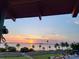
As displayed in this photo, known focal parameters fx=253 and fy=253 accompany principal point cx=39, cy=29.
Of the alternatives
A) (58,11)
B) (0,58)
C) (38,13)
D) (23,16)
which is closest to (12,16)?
(23,16)

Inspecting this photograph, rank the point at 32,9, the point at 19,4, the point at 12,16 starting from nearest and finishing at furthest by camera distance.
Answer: the point at 19,4
the point at 32,9
the point at 12,16

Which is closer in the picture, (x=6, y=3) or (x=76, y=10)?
(x=6, y=3)

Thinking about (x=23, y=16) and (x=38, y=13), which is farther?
(x=23, y=16)

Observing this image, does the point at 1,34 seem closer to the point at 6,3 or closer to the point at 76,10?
the point at 6,3

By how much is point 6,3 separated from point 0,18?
7.8 inches

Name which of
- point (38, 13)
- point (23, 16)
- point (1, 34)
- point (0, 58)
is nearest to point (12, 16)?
point (23, 16)

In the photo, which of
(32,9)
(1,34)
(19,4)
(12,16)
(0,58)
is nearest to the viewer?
(1,34)

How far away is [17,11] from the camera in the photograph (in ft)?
12.2

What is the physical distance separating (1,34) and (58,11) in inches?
39.5

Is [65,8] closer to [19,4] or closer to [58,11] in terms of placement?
[58,11]

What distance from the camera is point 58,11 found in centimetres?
358

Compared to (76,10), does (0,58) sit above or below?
below

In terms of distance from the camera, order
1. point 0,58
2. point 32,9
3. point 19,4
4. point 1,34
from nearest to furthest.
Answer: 1. point 1,34
2. point 19,4
3. point 32,9
4. point 0,58

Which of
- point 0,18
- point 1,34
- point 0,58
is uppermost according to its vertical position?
point 0,18
